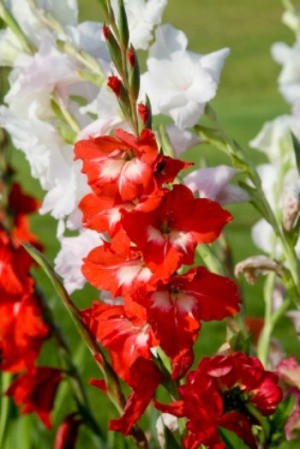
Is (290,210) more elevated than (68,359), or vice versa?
(290,210)

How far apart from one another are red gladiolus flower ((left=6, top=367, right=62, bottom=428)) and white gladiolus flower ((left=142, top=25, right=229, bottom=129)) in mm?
321

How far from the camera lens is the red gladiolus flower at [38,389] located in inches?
39.2

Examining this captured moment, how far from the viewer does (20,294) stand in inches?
41.7

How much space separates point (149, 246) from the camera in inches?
22.9

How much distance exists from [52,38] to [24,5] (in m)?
0.07

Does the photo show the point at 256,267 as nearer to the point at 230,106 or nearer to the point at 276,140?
the point at 276,140

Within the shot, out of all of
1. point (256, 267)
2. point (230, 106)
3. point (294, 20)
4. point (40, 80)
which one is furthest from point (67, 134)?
point (230, 106)

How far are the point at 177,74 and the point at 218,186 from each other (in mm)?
102

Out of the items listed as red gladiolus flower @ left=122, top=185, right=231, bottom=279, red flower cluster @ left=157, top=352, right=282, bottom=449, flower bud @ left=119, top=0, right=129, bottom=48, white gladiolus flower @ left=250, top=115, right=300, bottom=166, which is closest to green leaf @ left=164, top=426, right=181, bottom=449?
red flower cluster @ left=157, top=352, right=282, bottom=449

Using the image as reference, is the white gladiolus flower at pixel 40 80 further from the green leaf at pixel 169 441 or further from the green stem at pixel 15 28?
the green leaf at pixel 169 441

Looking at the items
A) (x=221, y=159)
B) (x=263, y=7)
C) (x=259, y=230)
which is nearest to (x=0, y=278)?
(x=259, y=230)

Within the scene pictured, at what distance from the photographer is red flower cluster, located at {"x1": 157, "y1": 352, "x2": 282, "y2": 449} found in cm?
61

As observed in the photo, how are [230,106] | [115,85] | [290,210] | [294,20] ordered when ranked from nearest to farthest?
[115,85] → [290,210] → [294,20] → [230,106]

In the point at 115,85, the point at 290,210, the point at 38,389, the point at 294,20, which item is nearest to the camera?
the point at 115,85
